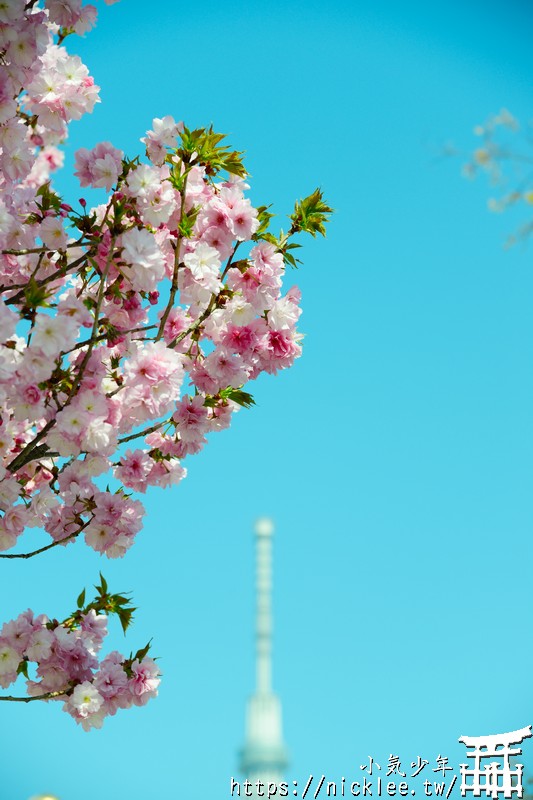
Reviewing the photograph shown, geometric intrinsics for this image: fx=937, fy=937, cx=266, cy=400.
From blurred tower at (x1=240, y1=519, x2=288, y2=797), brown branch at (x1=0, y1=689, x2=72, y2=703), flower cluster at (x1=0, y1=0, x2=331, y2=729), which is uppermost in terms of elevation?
blurred tower at (x1=240, y1=519, x2=288, y2=797)

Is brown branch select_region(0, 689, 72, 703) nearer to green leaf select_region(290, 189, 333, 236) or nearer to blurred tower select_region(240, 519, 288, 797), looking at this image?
green leaf select_region(290, 189, 333, 236)

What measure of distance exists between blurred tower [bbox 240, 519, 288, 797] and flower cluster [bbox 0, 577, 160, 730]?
4772 centimetres

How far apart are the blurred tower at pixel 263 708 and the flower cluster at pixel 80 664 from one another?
47.7 meters

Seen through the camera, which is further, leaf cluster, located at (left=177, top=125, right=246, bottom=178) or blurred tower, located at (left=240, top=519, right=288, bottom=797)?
blurred tower, located at (left=240, top=519, right=288, bottom=797)

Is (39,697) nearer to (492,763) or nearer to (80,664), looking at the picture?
(80,664)

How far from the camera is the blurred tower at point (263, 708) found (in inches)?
1984

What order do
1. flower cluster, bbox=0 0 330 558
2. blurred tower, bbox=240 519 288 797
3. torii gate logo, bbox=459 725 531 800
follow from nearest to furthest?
flower cluster, bbox=0 0 330 558, torii gate logo, bbox=459 725 531 800, blurred tower, bbox=240 519 288 797

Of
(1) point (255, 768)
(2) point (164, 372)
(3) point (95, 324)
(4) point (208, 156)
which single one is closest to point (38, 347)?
(3) point (95, 324)

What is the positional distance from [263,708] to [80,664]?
176 ft

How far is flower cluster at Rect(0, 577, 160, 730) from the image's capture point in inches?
114

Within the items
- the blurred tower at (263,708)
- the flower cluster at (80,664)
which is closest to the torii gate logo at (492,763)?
the flower cluster at (80,664)

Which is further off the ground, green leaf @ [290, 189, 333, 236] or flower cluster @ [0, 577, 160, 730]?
green leaf @ [290, 189, 333, 236]

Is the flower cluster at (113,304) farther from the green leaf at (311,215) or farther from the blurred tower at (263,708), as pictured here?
the blurred tower at (263,708)

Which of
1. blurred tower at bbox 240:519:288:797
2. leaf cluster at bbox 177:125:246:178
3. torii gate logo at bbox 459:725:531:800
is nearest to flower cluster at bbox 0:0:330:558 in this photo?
leaf cluster at bbox 177:125:246:178
